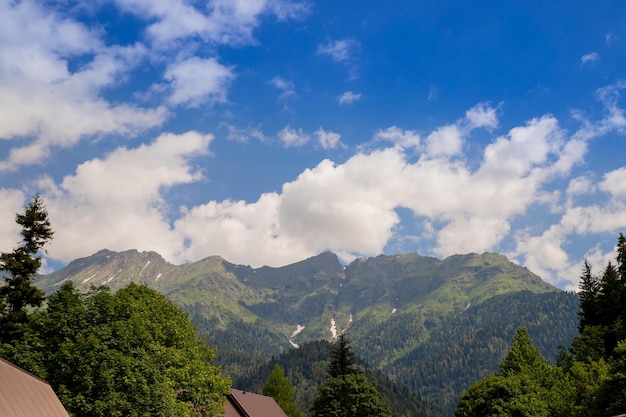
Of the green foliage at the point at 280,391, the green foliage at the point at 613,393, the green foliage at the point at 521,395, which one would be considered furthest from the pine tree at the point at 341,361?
the green foliage at the point at 613,393

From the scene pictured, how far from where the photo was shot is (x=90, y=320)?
41.6 metres

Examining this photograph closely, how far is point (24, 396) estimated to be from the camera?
2945cm

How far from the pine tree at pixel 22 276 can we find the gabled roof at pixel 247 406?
80.1 ft

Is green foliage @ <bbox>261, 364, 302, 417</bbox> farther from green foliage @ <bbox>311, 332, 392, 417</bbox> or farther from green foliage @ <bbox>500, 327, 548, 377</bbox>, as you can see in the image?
green foliage @ <bbox>500, 327, 548, 377</bbox>

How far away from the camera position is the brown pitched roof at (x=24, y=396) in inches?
1091

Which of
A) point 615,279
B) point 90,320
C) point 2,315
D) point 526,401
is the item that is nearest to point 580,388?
point 526,401

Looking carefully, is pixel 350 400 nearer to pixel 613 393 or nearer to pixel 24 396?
pixel 613 393

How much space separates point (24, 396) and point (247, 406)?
126 feet

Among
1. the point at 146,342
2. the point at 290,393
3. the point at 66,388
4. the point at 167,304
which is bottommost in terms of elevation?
the point at 290,393

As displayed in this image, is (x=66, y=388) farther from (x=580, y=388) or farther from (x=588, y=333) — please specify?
(x=588, y=333)

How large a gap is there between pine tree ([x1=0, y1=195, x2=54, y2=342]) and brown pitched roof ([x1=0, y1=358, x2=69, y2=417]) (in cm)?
1903

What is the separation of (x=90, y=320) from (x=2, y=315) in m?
14.3

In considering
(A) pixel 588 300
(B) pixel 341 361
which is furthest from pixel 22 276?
(A) pixel 588 300

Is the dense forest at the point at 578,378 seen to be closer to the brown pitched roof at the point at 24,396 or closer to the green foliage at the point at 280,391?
the brown pitched roof at the point at 24,396
